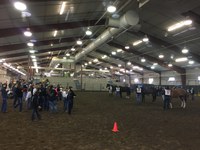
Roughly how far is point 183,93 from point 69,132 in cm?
1152

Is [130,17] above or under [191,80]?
above

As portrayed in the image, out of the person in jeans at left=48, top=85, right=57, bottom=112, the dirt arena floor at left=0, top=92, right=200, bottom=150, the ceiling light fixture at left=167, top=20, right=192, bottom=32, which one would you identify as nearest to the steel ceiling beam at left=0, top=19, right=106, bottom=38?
the person in jeans at left=48, top=85, right=57, bottom=112

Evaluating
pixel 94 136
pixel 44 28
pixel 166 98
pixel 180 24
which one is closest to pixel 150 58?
pixel 180 24

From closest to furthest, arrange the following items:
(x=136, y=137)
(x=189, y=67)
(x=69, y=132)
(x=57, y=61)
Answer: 1. (x=136, y=137)
2. (x=69, y=132)
3. (x=189, y=67)
4. (x=57, y=61)

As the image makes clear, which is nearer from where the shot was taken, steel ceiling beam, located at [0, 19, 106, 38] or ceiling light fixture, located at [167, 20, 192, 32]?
steel ceiling beam, located at [0, 19, 106, 38]

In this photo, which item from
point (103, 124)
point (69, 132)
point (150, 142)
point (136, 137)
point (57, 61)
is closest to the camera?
point (150, 142)

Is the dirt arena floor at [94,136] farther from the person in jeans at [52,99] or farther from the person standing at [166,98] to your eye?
the person standing at [166,98]

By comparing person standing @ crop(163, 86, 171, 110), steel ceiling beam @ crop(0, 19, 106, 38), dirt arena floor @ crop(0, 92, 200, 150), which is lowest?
dirt arena floor @ crop(0, 92, 200, 150)

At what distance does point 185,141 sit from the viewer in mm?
6504

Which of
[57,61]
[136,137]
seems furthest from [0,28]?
[57,61]

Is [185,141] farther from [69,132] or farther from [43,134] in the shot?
[43,134]

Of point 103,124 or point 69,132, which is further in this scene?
point 103,124

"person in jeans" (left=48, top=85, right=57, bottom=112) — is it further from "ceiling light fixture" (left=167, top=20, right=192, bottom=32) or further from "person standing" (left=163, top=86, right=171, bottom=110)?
"ceiling light fixture" (left=167, top=20, right=192, bottom=32)

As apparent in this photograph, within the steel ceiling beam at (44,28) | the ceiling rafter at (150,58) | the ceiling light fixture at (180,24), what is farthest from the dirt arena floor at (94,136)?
the ceiling rafter at (150,58)
